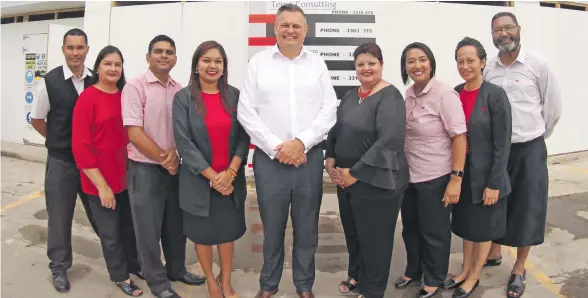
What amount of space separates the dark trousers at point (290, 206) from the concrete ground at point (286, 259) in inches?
11.2

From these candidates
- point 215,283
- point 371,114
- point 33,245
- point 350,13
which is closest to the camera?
point 371,114

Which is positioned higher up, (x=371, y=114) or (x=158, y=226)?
(x=371, y=114)

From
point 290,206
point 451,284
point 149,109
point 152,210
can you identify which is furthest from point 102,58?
point 451,284

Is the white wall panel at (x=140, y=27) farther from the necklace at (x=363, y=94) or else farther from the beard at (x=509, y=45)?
the beard at (x=509, y=45)

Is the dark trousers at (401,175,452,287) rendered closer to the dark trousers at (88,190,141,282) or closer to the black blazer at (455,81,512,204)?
the black blazer at (455,81,512,204)

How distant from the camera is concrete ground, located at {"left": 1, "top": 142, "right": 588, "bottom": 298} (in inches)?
103

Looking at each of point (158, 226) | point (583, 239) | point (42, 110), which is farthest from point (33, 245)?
point (583, 239)

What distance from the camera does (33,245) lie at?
334cm

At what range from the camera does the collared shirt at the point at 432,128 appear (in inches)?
85.7

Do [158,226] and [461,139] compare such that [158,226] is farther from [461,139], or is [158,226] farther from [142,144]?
[461,139]

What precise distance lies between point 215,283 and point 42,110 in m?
1.57

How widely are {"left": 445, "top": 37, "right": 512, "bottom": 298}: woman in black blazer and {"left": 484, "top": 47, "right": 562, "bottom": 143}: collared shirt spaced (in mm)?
323

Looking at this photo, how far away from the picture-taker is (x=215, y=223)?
7.34ft

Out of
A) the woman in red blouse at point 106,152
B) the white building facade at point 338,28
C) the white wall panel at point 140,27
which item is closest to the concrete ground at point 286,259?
the woman in red blouse at point 106,152
